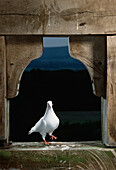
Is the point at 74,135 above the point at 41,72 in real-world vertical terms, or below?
below

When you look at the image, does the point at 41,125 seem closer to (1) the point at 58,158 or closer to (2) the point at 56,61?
(1) the point at 58,158

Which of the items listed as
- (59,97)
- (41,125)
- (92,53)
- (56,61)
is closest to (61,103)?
(59,97)

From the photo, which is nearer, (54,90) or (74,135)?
(74,135)

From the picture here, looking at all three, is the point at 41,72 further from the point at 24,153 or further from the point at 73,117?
the point at 24,153

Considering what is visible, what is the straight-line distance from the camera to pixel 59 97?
5.97 m

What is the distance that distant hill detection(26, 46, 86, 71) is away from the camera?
6.33m

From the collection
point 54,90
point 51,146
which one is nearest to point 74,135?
point 54,90

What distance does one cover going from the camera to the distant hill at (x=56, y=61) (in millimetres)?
6328

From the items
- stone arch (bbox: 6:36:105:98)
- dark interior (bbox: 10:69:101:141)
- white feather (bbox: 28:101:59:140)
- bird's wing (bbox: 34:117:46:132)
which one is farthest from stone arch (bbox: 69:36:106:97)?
dark interior (bbox: 10:69:101:141)

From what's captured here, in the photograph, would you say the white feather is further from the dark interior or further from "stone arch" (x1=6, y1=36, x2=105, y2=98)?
the dark interior

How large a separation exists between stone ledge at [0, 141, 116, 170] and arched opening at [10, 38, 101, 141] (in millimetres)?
2590

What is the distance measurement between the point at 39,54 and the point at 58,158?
2.80ft

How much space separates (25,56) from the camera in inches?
111

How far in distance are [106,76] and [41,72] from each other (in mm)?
3589
